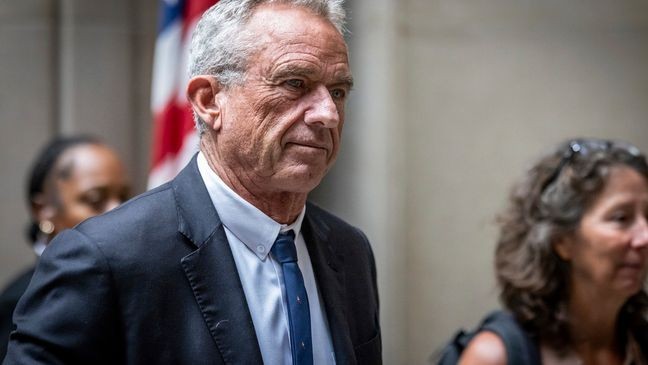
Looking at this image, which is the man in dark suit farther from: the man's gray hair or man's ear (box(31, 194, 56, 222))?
man's ear (box(31, 194, 56, 222))

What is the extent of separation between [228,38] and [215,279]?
1.87 feet

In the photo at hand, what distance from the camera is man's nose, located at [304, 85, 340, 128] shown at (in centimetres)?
253

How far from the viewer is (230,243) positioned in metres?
2.60

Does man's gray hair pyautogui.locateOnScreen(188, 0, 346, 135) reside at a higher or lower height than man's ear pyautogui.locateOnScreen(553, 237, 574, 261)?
higher

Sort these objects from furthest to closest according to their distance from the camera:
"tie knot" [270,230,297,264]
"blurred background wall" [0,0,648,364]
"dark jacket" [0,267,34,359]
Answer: "blurred background wall" [0,0,648,364]
"dark jacket" [0,267,34,359]
"tie knot" [270,230,297,264]

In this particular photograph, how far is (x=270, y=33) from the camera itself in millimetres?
2553

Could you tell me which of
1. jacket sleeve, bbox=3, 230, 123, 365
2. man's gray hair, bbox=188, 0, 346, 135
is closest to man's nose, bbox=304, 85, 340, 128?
man's gray hair, bbox=188, 0, 346, 135

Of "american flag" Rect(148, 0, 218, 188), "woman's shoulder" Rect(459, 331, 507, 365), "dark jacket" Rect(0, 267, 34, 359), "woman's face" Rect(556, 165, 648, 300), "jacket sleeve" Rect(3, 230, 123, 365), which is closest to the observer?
"jacket sleeve" Rect(3, 230, 123, 365)

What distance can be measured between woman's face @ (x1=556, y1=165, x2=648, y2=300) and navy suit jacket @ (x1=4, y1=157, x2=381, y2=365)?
4.66 feet

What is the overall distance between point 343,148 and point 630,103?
4.89ft

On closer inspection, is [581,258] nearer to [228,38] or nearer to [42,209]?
[228,38]

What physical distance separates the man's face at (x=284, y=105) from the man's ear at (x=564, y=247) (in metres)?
1.51

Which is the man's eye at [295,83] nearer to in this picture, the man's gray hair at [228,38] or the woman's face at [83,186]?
the man's gray hair at [228,38]

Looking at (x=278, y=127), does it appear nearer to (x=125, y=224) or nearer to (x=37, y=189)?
(x=125, y=224)
